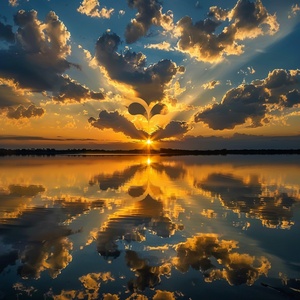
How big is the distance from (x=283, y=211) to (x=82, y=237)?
13317 mm

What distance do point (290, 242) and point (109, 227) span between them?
337 inches

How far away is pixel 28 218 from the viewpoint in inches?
782

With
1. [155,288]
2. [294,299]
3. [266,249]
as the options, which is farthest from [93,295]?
[266,249]

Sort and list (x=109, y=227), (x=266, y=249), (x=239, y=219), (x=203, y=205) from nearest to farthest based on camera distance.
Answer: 1. (x=266, y=249)
2. (x=109, y=227)
3. (x=239, y=219)
4. (x=203, y=205)

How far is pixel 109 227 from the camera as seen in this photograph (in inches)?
693

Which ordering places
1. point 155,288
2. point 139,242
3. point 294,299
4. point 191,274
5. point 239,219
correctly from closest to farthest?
point 294,299, point 155,288, point 191,274, point 139,242, point 239,219

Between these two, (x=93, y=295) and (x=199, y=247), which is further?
(x=199, y=247)

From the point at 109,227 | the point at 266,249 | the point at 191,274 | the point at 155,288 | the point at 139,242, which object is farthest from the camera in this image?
the point at 109,227

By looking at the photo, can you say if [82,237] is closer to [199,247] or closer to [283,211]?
[199,247]

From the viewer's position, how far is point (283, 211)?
22141 mm

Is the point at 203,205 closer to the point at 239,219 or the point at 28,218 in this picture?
the point at 239,219

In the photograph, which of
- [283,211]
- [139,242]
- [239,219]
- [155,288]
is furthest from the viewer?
[283,211]

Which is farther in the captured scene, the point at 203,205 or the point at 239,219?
the point at 203,205

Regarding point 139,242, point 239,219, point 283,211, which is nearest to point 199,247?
point 139,242
